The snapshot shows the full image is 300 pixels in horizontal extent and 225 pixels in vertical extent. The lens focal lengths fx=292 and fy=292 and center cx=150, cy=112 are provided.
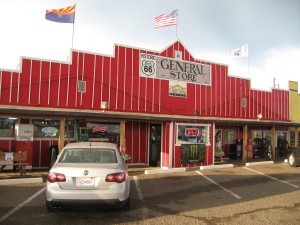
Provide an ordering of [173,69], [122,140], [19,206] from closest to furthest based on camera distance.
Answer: [19,206]
[122,140]
[173,69]

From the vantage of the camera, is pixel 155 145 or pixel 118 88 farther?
pixel 155 145

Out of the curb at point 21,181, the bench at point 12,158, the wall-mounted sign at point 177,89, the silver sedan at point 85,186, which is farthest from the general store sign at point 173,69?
the silver sedan at point 85,186

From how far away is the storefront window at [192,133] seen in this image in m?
15.2

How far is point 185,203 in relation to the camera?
7762 millimetres

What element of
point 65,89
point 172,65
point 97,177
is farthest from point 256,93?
point 97,177

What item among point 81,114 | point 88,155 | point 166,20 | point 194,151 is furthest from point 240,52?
point 88,155

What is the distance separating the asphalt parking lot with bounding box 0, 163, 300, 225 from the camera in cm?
629

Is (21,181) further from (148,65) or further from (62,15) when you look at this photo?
(62,15)

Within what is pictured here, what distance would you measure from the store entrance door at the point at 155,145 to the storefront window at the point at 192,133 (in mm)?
1436

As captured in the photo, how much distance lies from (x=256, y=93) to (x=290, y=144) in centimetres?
591

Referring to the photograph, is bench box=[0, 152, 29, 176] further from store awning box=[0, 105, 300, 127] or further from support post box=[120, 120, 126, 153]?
support post box=[120, 120, 126, 153]

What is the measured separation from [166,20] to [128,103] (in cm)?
606

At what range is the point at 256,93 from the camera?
2172 cm

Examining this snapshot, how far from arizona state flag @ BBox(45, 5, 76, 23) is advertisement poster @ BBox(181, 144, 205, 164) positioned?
380 inches
